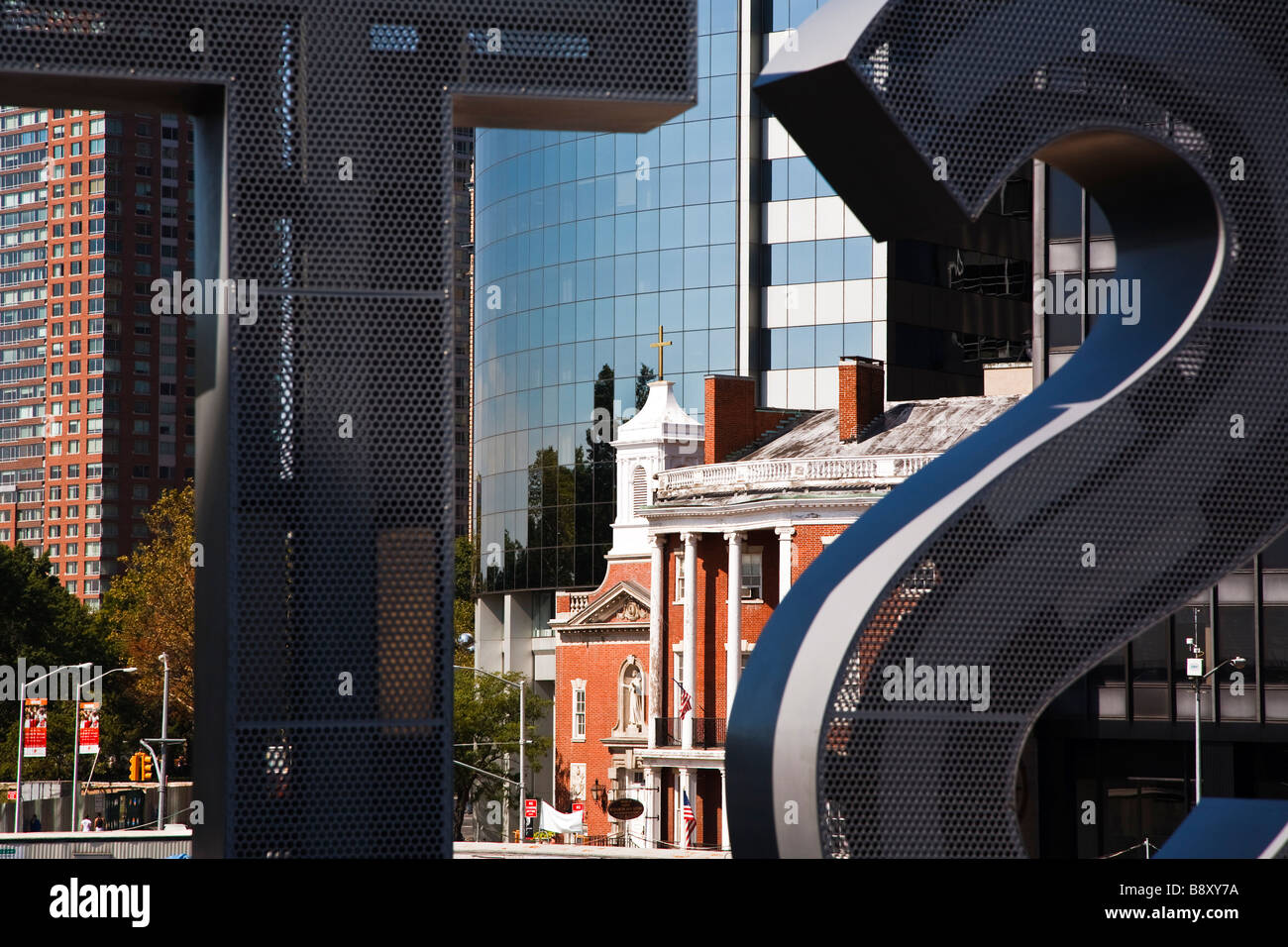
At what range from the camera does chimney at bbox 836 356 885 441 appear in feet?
188

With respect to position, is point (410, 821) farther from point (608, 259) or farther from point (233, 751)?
point (608, 259)

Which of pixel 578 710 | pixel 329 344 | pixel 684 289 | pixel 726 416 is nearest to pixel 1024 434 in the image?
pixel 329 344

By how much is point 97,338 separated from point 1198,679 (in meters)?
143

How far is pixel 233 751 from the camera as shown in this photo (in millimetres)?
9508

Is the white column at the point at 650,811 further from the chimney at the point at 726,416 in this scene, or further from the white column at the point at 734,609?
the chimney at the point at 726,416

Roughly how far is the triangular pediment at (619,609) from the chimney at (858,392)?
1262cm

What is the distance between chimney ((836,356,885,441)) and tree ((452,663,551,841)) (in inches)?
863

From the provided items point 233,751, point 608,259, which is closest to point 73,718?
point 608,259

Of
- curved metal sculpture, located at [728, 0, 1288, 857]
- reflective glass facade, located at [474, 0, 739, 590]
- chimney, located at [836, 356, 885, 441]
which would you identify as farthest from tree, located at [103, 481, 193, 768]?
curved metal sculpture, located at [728, 0, 1288, 857]

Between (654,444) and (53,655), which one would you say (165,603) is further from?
(654,444)

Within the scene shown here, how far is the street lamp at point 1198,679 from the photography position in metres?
41.0

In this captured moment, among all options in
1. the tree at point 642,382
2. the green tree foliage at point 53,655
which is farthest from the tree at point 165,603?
the tree at point 642,382

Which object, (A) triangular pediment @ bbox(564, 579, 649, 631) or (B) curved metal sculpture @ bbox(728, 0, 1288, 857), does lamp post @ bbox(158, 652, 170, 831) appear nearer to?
(A) triangular pediment @ bbox(564, 579, 649, 631)
